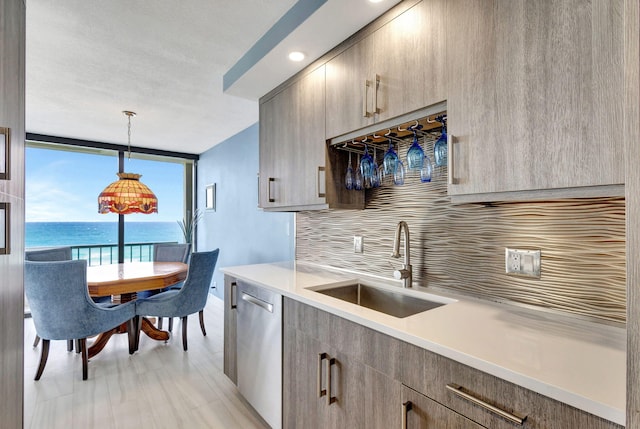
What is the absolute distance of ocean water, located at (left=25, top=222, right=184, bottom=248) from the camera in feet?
16.0

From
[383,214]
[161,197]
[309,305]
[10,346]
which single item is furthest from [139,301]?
[161,197]

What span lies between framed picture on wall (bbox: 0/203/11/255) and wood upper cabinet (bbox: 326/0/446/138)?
4.54 feet

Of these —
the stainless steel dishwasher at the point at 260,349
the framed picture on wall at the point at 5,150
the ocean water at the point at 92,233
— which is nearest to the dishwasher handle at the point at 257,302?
the stainless steel dishwasher at the point at 260,349

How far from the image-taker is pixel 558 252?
120cm

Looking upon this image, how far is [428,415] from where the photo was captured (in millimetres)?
987

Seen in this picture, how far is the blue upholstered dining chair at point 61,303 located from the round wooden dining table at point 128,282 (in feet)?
0.83

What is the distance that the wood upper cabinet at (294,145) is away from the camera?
74.0 inches

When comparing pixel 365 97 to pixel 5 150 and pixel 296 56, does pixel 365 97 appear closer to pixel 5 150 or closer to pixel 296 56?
pixel 296 56

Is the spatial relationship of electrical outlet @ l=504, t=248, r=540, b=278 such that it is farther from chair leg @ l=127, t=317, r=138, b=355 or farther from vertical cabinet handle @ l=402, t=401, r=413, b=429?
chair leg @ l=127, t=317, r=138, b=355

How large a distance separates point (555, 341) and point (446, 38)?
110cm

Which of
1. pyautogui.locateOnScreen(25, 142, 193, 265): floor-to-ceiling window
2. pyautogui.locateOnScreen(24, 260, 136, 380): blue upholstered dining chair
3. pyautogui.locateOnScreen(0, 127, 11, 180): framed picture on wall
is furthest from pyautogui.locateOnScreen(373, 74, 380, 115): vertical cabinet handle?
pyautogui.locateOnScreen(25, 142, 193, 265): floor-to-ceiling window

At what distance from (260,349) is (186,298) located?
1.40 meters

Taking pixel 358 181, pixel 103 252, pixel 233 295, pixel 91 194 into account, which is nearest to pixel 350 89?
pixel 358 181

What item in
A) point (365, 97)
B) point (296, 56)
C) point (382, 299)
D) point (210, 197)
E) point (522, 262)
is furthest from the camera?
point (210, 197)
